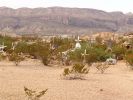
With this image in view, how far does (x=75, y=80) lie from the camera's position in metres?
21.7

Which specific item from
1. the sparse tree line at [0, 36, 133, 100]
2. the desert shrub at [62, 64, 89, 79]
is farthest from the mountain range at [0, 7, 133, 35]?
the desert shrub at [62, 64, 89, 79]

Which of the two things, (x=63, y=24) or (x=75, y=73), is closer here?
(x=75, y=73)

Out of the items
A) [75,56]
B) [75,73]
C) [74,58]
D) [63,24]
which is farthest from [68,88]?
[63,24]

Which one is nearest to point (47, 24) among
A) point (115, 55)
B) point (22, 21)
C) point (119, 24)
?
point (22, 21)

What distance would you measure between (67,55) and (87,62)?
2.27 meters

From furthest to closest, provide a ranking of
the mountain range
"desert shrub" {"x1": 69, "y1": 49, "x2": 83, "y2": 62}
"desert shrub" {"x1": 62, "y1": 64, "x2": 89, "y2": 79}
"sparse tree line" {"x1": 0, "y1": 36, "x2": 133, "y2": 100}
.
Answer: the mountain range < "desert shrub" {"x1": 69, "y1": 49, "x2": 83, "y2": 62} < "sparse tree line" {"x1": 0, "y1": 36, "x2": 133, "y2": 100} < "desert shrub" {"x1": 62, "y1": 64, "x2": 89, "y2": 79}

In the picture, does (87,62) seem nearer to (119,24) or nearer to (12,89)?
(12,89)

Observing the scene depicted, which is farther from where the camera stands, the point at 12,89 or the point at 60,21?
the point at 60,21

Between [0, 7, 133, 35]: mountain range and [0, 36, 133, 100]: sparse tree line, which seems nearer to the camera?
[0, 36, 133, 100]: sparse tree line

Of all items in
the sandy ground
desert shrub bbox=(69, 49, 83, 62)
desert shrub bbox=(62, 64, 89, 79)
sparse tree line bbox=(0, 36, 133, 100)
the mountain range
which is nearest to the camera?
the sandy ground

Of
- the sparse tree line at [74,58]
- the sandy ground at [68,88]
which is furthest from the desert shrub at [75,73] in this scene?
the sandy ground at [68,88]

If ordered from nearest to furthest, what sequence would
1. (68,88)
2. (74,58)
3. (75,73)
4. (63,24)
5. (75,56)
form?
Result: (68,88)
(75,73)
(74,58)
(75,56)
(63,24)

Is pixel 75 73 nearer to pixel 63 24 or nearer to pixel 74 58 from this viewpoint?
pixel 74 58

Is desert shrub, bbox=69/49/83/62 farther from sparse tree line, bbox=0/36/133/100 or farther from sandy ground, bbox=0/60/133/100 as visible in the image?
sandy ground, bbox=0/60/133/100
